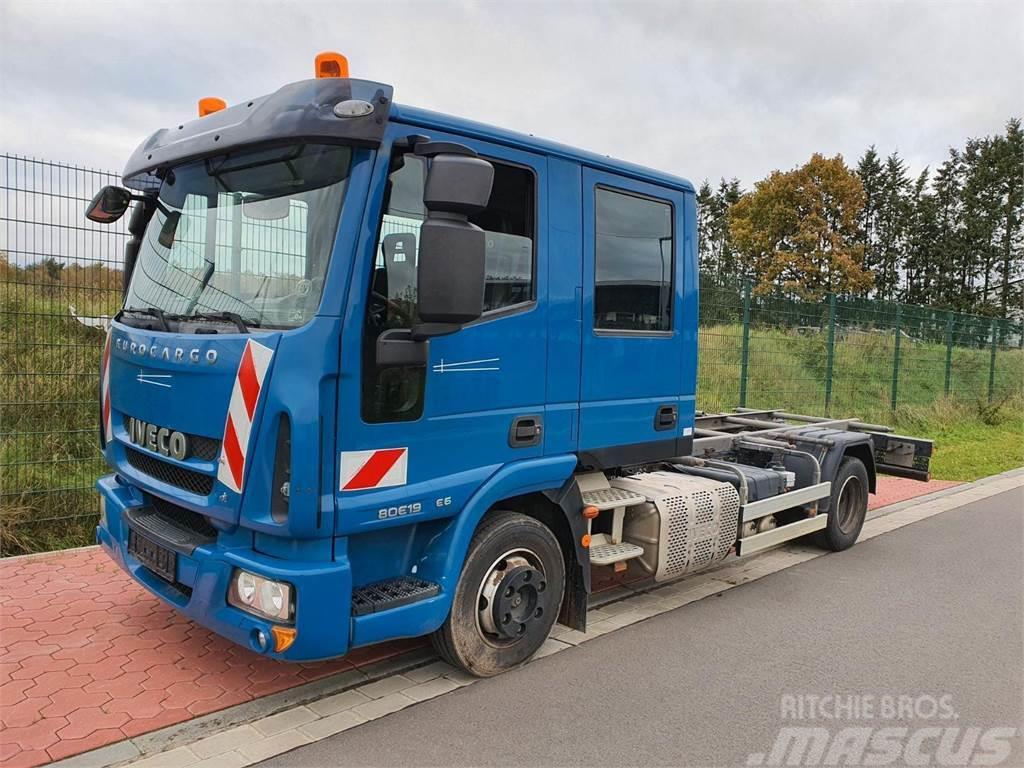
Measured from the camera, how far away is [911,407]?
15250mm

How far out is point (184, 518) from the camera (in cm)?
370

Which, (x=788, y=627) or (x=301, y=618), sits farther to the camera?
(x=788, y=627)

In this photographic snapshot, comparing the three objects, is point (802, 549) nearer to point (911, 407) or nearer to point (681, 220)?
point (681, 220)

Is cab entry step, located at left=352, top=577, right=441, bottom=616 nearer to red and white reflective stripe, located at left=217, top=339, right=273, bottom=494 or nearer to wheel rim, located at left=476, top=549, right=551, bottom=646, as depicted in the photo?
wheel rim, located at left=476, top=549, right=551, bottom=646

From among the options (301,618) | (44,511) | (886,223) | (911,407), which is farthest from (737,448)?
(886,223)

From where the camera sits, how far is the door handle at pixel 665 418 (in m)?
4.75

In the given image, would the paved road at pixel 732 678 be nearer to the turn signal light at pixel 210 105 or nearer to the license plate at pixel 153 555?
the license plate at pixel 153 555

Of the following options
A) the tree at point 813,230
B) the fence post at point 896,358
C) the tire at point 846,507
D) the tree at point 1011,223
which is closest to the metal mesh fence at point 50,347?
the tire at point 846,507

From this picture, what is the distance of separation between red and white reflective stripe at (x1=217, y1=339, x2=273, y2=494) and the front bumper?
33 cm

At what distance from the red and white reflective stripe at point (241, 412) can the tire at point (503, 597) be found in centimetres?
118

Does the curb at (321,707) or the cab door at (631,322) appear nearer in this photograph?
the curb at (321,707)

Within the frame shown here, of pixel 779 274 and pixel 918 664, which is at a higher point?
pixel 779 274

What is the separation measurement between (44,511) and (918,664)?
19.9 ft

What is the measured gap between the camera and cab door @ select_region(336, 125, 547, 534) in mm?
3205
